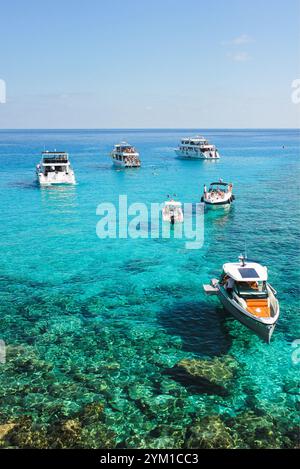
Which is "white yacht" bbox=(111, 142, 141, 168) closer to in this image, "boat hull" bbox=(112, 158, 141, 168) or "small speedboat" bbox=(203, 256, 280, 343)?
"boat hull" bbox=(112, 158, 141, 168)

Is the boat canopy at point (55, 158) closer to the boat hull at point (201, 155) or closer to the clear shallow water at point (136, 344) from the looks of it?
the clear shallow water at point (136, 344)

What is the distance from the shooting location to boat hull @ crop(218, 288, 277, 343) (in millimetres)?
24547

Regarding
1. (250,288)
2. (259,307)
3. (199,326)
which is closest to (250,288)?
(250,288)

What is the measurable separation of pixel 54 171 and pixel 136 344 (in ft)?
232

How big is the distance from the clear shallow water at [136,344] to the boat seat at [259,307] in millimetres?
1825

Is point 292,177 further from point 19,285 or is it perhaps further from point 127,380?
point 127,380

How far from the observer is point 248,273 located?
91.1 feet

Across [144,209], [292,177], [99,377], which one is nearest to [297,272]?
[99,377]

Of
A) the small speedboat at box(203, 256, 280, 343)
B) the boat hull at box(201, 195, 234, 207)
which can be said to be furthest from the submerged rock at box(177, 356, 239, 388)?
the boat hull at box(201, 195, 234, 207)

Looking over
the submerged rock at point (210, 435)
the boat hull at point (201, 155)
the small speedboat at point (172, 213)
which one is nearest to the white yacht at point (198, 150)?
the boat hull at point (201, 155)

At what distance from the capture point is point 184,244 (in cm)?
4653

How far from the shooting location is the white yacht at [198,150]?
145 metres

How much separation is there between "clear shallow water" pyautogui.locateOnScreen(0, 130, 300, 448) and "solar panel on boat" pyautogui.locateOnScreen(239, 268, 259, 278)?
349 cm

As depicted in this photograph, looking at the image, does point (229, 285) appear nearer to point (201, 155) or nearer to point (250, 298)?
point (250, 298)
